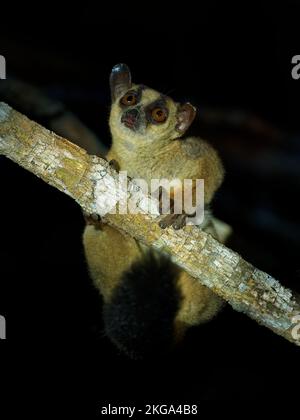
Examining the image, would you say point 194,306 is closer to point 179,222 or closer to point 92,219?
point 92,219

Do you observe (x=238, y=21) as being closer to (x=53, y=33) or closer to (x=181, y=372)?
(x=53, y=33)

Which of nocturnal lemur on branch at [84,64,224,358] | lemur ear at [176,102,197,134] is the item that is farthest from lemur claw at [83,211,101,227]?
lemur ear at [176,102,197,134]

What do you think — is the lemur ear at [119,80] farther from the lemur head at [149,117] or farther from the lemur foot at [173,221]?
the lemur foot at [173,221]

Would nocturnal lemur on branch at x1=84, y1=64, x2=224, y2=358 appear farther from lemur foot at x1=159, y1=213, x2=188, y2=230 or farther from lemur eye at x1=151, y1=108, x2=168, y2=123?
lemur foot at x1=159, y1=213, x2=188, y2=230
